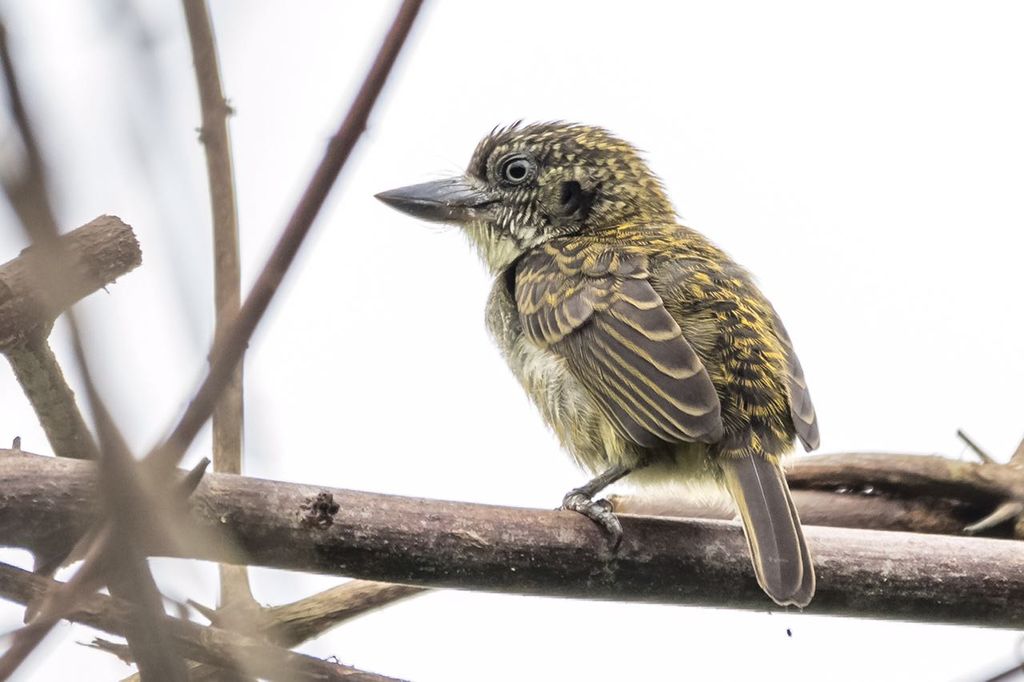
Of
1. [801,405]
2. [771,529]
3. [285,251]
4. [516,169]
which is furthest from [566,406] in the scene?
[285,251]

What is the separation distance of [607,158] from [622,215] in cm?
25

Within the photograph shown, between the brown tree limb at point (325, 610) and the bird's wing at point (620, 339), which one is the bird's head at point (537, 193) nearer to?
the bird's wing at point (620, 339)

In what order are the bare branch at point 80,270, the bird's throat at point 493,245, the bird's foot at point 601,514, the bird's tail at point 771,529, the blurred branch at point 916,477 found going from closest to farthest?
the bare branch at point 80,270 → the bird's tail at point 771,529 → the bird's foot at point 601,514 → the blurred branch at point 916,477 → the bird's throat at point 493,245

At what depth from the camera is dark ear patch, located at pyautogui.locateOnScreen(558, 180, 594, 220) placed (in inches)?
160

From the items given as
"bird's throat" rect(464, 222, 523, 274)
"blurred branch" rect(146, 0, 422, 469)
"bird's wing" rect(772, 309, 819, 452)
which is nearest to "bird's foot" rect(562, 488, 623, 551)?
"bird's wing" rect(772, 309, 819, 452)

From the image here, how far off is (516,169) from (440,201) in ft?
0.91

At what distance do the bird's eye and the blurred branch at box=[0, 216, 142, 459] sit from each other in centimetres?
199

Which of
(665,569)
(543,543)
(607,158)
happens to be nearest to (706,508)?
(665,569)

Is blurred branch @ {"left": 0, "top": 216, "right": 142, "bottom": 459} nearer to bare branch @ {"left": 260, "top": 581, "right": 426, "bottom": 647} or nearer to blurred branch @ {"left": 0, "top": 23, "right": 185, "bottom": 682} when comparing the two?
bare branch @ {"left": 260, "top": 581, "right": 426, "bottom": 647}

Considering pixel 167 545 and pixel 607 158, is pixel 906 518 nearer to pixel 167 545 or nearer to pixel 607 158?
pixel 607 158

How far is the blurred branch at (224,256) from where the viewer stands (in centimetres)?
Answer: 227

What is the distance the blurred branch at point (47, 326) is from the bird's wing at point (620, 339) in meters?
1.28

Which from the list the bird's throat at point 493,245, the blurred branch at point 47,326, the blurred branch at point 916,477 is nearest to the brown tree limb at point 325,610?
the blurred branch at point 47,326

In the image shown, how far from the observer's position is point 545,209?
4051mm
